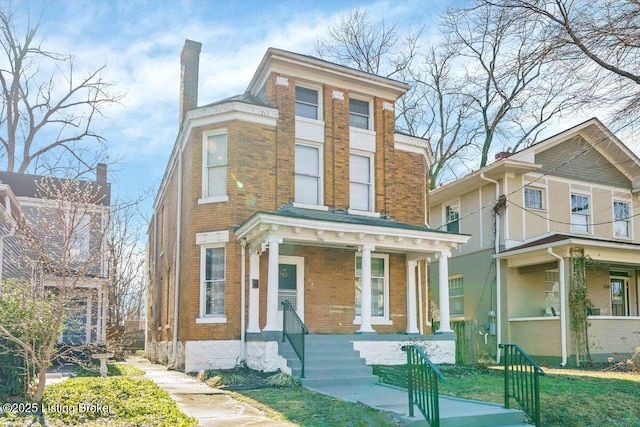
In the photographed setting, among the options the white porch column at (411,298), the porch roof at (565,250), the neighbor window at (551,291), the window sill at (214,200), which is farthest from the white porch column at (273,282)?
the neighbor window at (551,291)

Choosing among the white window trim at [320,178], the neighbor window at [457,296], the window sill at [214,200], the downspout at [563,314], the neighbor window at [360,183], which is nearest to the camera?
the window sill at [214,200]

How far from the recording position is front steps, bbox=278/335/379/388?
11.7 meters

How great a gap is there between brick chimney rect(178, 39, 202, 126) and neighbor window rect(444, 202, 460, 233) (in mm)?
10523

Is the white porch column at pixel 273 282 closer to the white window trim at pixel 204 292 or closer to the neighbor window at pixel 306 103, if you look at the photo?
the white window trim at pixel 204 292

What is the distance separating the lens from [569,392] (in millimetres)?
10750

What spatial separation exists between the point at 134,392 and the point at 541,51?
8.78 metres

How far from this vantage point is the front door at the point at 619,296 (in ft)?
69.9

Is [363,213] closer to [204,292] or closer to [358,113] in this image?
[358,113]

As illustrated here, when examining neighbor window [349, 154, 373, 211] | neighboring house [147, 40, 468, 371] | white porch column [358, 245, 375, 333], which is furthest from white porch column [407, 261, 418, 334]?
white porch column [358, 245, 375, 333]

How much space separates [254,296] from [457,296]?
10.2 m

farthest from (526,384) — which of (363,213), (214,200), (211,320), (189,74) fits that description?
(189,74)

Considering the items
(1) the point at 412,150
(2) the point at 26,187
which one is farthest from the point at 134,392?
(2) the point at 26,187

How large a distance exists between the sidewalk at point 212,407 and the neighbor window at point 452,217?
42.7ft

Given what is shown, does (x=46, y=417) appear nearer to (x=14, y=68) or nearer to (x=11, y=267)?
(x=11, y=267)
